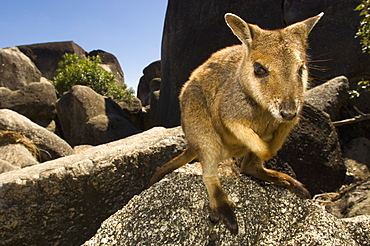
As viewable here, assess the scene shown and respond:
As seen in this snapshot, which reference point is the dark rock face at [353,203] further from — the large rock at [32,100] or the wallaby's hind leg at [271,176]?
the large rock at [32,100]

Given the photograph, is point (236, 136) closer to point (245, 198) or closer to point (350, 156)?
point (245, 198)

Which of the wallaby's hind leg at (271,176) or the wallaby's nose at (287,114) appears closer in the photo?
the wallaby's nose at (287,114)

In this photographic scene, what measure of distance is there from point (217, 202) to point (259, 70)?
136 cm

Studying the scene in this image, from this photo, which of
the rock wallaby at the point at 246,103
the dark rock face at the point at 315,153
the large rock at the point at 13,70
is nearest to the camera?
the rock wallaby at the point at 246,103

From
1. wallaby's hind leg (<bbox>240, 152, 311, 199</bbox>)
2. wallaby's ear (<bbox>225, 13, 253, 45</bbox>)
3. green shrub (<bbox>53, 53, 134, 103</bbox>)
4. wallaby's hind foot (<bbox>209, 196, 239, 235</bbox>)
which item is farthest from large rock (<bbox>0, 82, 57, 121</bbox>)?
wallaby's ear (<bbox>225, 13, 253, 45</bbox>)

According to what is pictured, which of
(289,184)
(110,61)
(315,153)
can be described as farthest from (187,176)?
(110,61)

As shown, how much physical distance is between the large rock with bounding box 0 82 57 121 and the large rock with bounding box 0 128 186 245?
454 inches

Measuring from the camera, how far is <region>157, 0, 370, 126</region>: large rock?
328 inches

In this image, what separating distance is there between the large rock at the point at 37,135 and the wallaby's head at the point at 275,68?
22.6ft

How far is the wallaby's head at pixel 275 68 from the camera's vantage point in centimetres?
253

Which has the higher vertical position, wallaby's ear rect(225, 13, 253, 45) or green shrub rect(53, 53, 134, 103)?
wallaby's ear rect(225, 13, 253, 45)

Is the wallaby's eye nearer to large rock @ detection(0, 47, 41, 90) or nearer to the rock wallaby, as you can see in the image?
the rock wallaby

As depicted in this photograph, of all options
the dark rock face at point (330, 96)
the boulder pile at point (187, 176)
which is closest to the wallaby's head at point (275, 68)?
the boulder pile at point (187, 176)

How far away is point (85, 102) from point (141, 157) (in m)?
10.2
